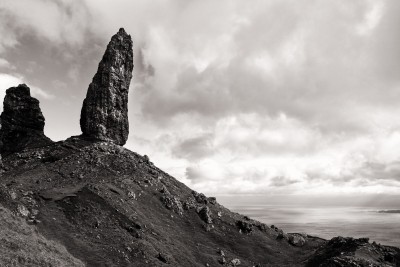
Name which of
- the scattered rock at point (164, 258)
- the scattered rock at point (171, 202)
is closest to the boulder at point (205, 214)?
the scattered rock at point (171, 202)

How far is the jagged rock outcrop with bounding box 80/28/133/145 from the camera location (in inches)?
4186

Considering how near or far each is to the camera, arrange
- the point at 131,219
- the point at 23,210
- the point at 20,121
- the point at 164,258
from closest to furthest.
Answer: the point at 23,210
the point at 164,258
the point at 131,219
the point at 20,121

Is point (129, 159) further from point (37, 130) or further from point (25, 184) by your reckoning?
point (37, 130)

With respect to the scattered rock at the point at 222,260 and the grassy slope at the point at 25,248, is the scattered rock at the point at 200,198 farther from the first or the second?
the grassy slope at the point at 25,248

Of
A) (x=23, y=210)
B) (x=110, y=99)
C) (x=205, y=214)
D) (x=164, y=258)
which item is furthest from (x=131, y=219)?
(x=110, y=99)

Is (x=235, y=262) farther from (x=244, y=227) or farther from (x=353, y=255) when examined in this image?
(x=353, y=255)

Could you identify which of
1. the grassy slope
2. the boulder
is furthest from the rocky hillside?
the boulder

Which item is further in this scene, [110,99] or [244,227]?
[110,99]

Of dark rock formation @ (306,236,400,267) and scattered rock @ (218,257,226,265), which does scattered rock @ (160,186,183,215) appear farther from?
dark rock formation @ (306,236,400,267)

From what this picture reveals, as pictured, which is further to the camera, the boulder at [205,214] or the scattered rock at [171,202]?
the boulder at [205,214]

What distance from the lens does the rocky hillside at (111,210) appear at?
181 feet

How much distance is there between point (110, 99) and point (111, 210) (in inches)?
1992

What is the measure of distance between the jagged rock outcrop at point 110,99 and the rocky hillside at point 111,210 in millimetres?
358

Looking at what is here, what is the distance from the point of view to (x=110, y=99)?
108 m
